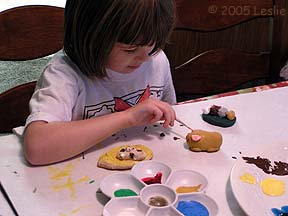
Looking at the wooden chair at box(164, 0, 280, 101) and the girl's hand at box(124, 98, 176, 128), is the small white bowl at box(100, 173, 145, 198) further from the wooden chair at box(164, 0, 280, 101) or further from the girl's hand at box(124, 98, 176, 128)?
the wooden chair at box(164, 0, 280, 101)

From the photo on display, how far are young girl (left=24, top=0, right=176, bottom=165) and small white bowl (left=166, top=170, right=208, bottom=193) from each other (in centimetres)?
15

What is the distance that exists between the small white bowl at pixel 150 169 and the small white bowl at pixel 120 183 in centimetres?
2

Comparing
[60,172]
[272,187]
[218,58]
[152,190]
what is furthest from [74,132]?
[218,58]

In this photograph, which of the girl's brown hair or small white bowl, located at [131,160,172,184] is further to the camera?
the girl's brown hair

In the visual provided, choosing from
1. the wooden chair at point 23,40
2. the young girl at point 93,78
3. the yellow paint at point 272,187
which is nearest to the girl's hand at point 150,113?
the young girl at point 93,78

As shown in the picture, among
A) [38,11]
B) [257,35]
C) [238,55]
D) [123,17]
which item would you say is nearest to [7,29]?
[38,11]

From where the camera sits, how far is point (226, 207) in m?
0.64

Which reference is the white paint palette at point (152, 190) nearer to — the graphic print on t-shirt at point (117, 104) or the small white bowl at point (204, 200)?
the small white bowl at point (204, 200)

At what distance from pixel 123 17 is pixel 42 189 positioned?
1.08 ft

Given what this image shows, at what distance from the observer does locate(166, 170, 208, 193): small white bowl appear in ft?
2.22

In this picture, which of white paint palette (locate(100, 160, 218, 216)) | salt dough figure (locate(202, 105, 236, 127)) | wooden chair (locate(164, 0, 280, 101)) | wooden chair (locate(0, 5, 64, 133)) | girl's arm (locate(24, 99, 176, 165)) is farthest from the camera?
wooden chair (locate(164, 0, 280, 101))

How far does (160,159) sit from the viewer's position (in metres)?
0.75

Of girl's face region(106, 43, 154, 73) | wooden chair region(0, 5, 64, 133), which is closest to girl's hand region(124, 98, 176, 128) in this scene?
girl's face region(106, 43, 154, 73)

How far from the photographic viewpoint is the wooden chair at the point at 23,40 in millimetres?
1021
